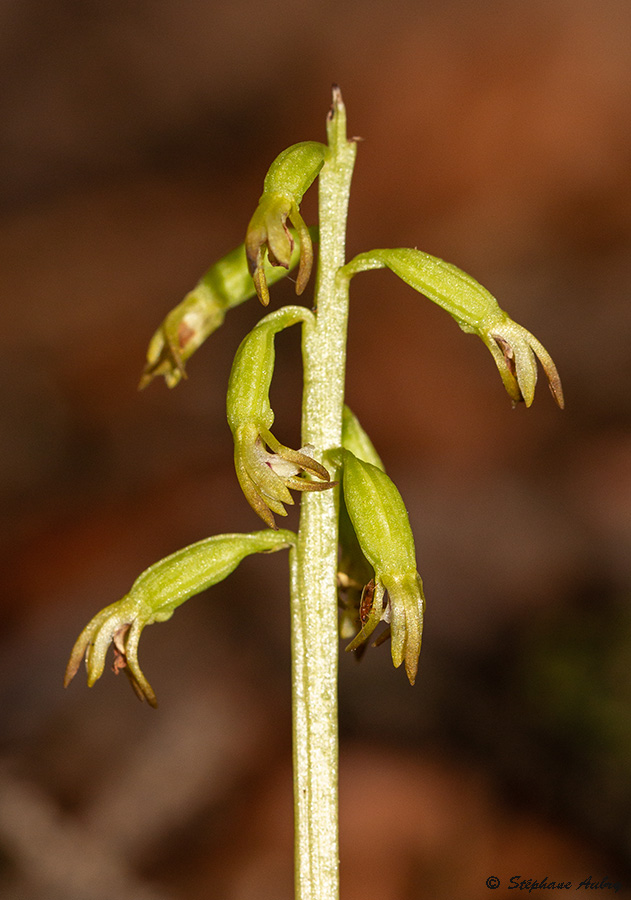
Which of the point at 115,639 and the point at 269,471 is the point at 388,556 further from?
the point at 115,639

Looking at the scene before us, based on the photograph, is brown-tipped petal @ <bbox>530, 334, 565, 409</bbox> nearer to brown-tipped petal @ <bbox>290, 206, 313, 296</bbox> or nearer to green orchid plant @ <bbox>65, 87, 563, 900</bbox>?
green orchid plant @ <bbox>65, 87, 563, 900</bbox>

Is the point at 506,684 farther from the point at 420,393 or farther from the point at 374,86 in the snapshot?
the point at 374,86

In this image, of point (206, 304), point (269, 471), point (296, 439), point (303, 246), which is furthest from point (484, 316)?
point (296, 439)

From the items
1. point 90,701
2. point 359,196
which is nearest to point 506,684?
point 90,701

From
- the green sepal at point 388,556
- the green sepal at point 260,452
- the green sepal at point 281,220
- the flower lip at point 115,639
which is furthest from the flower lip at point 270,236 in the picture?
the flower lip at point 115,639

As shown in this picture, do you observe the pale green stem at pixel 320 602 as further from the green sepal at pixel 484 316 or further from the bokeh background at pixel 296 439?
the bokeh background at pixel 296 439

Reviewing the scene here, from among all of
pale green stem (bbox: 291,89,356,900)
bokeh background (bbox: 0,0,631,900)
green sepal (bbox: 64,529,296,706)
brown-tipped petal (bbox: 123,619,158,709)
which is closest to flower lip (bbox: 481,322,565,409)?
pale green stem (bbox: 291,89,356,900)
